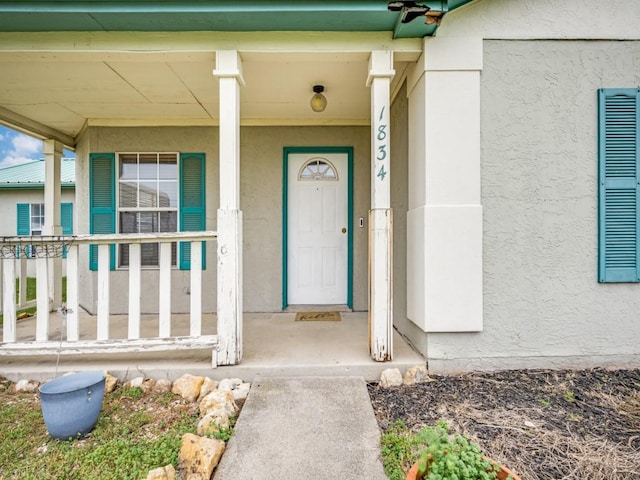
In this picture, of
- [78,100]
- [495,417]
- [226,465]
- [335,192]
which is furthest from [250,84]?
[495,417]

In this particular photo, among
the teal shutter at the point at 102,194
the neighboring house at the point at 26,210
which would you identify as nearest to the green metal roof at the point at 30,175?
the neighboring house at the point at 26,210

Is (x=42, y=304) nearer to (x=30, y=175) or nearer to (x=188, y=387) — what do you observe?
(x=188, y=387)

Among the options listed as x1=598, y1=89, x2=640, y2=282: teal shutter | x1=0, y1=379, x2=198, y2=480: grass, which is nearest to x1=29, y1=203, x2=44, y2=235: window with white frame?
x1=0, y1=379, x2=198, y2=480: grass

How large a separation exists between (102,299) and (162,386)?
836mm

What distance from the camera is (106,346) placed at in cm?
257

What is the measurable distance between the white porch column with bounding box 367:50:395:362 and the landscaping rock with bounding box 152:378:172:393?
5.13 ft

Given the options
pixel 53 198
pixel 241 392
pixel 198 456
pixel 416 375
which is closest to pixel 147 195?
pixel 53 198

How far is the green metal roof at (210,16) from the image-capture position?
2.34 meters

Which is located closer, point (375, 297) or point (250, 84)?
point (375, 297)

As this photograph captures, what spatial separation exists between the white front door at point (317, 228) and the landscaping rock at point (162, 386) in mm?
1997

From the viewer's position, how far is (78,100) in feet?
12.0

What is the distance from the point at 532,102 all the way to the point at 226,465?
321 cm

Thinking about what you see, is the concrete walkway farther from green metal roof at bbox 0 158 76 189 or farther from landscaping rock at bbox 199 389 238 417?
green metal roof at bbox 0 158 76 189

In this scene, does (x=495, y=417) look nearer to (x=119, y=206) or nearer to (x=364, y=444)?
(x=364, y=444)
